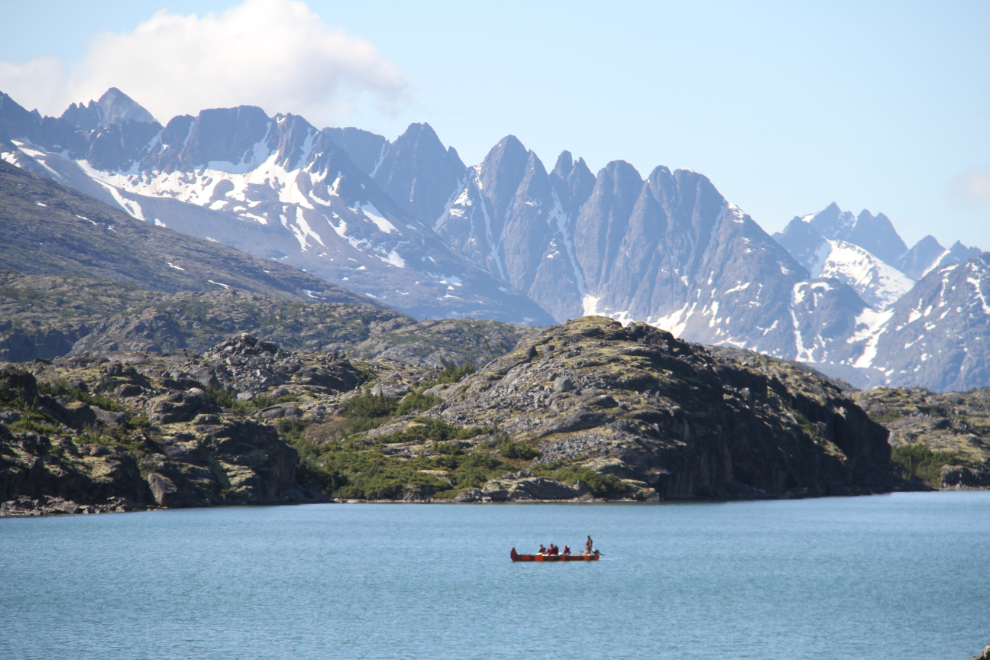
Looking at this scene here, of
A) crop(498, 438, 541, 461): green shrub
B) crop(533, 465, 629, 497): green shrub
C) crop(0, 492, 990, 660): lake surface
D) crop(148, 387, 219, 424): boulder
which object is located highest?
crop(148, 387, 219, 424): boulder

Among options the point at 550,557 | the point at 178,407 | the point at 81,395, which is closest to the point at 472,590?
the point at 550,557

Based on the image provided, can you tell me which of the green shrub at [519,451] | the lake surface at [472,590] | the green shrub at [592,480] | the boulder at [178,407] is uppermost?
the boulder at [178,407]

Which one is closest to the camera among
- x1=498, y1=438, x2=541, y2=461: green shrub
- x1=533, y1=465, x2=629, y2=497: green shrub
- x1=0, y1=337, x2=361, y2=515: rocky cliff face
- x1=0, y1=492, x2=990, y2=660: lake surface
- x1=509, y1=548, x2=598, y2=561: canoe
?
x1=0, y1=492, x2=990, y2=660: lake surface

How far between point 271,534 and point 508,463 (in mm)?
77237

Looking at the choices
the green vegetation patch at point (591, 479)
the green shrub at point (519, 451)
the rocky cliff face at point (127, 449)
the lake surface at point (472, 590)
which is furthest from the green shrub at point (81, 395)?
the green vegetation patch at point (591, 479)

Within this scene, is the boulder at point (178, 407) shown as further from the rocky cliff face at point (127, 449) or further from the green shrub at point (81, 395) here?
the green shrub at point (81, 395)

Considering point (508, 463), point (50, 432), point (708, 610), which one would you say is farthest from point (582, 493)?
point (708, 610)

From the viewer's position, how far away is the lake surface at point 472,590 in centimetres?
6375

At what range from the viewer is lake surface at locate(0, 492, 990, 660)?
2510 inches

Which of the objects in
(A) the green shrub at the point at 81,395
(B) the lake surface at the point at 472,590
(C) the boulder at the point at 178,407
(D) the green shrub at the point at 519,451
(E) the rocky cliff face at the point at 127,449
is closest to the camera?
(B) the lake surface at the point at 472,590

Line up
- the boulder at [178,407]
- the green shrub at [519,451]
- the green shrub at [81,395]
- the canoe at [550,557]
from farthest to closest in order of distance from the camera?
the green shrub at [519,451] → the boulder at [178,407] → the green shrub at [81,395] → the canoe at [550,557]

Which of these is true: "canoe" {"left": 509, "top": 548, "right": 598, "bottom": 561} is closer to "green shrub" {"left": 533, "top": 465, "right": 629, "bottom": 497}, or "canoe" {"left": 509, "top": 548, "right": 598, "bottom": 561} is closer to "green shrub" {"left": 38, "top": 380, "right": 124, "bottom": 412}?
"green shrub" {"left": 533, "top": 465, "right": 629, "bottom": 497}

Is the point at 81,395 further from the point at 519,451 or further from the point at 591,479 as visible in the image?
the point at 591,479

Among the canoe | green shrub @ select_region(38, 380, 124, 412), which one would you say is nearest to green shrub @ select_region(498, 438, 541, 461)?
green shrub @ select_region(38, 380, 124, 412)
